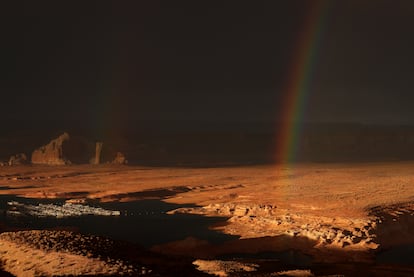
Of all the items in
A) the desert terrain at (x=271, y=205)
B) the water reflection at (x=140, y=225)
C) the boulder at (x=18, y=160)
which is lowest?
the water reflection at (x=140, y=225)

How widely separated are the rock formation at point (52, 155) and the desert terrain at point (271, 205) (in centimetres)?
2855

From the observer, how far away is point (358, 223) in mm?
42438

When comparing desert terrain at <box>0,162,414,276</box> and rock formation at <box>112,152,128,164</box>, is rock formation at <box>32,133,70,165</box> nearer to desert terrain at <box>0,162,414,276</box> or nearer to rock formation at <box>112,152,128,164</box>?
rock formation at <box>112,152,128,164</box>

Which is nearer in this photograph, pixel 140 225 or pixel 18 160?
pixel 140 225

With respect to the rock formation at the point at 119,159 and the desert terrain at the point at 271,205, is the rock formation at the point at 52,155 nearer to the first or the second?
the rock formation at the point at 119,159

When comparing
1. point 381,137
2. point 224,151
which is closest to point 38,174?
point 224,151

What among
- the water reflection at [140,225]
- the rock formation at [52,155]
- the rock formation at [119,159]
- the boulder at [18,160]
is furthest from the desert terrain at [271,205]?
the rock formation at [119,159]

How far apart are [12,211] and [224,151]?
410ft

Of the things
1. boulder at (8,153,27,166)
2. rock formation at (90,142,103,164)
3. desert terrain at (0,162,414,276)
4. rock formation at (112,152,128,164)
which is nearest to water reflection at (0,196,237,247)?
desert terrain at (0,162,414,276)

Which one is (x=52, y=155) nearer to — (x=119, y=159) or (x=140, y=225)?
(x=119, y=159)

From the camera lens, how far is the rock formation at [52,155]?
127 metres

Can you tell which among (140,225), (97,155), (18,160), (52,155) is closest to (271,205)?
(140,225)

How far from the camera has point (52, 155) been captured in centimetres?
12950

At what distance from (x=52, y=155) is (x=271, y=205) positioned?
89.8 m
